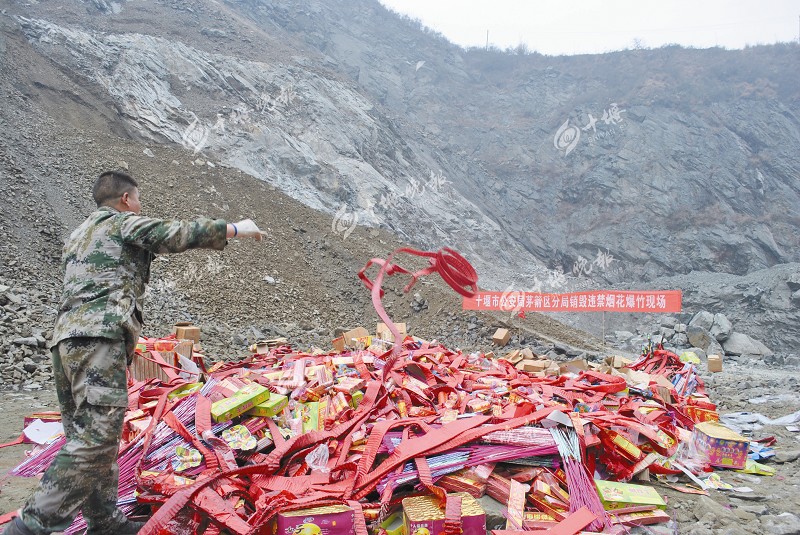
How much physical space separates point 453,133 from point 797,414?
3614 cm

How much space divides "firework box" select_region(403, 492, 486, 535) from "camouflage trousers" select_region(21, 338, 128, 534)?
1416mm

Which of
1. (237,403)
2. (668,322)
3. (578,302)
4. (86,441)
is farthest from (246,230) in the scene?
(668,322)

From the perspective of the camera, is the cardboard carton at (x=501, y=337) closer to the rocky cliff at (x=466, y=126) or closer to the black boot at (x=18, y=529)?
the rocky cliff at (x=466, y=126)

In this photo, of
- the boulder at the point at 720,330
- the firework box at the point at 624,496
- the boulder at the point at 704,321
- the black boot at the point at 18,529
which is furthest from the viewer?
the boulder at the point at 704,321

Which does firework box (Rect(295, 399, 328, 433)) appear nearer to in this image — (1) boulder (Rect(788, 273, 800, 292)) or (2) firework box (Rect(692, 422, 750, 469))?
(2) firework box (Rect(692, 422, 750, 469))

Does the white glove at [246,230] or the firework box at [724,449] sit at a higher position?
the white glove at [246,230]

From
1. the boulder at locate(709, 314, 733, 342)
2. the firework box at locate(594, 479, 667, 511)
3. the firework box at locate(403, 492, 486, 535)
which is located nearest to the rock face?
the boulder at locate(709, 314, 733, 342)

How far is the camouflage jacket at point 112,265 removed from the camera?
2.27 metres

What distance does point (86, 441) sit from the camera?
7.18ft

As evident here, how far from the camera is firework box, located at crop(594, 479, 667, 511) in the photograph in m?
2.70

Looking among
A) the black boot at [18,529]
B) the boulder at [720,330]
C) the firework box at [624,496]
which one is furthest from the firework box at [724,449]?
the boulder at [720,330]

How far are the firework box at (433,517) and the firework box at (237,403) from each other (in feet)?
4.36

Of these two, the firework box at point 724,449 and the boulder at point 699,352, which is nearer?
the firework box at point 724,449

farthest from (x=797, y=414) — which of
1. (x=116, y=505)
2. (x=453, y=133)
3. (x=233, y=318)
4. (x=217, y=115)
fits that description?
(x=453, y=133)
